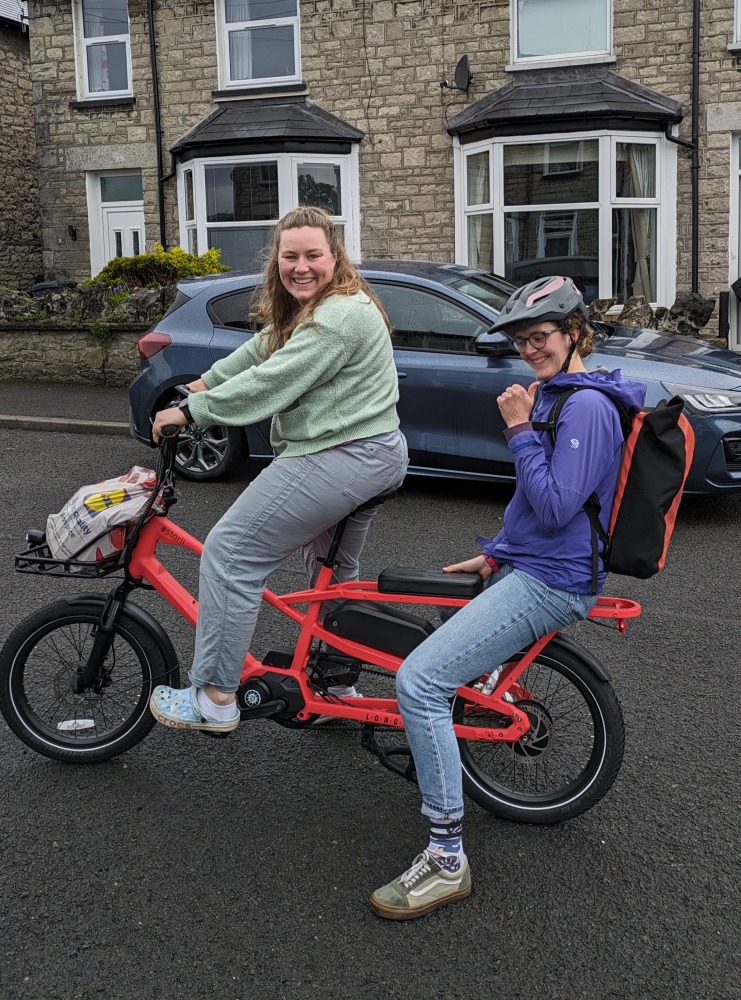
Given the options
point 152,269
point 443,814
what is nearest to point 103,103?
point 152,269

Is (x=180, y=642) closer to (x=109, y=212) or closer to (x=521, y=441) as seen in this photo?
(x=521, y=441)

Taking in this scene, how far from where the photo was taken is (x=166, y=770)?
3.87 metres

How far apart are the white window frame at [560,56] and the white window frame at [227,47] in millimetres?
3451

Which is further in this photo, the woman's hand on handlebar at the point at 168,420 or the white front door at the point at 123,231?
the white front door at the point at 123,231

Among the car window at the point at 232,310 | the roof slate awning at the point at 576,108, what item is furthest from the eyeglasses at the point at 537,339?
the roof slate awning at the point at 576,108

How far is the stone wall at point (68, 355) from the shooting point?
13250 millimetres

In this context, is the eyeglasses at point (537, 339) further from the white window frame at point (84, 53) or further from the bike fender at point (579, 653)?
the white window frame at point (84, 53)

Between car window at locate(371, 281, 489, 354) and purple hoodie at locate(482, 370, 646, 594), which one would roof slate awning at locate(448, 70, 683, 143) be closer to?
car window at locate(371, 281, 489, 354)

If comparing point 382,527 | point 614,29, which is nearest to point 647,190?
point 614,29

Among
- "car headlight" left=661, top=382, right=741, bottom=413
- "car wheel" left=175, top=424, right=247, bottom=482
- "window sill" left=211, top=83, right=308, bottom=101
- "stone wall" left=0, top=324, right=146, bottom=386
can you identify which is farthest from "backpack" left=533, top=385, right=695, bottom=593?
"window sill" left=211, top=83, right=308, bottom=101

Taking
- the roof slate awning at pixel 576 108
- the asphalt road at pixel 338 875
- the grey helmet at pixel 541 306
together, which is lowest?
the asphalt road at pixel 338 875

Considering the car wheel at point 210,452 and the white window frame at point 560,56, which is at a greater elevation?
the white window frame at point 560,56

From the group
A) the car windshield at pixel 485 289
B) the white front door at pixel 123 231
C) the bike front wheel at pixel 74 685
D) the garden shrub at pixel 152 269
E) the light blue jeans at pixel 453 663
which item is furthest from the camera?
the white front door at pixel 123 231

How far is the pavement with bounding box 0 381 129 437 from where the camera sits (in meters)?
11.0
